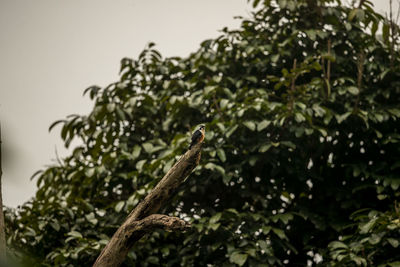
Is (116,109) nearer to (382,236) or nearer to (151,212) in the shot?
(151,212)

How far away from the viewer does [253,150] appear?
3.10m

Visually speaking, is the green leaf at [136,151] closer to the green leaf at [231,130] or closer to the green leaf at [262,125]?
the green leaf at [231,130]

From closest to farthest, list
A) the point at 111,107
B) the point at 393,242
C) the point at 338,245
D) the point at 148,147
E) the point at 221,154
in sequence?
the point at 393,242 < the point at 338,245 < the point at 221,154 < the point at 148,147 < the point at 111,107

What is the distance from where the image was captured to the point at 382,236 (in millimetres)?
2637

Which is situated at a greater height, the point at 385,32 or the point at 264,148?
the point at 385,32

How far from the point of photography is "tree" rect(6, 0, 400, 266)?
305 centimetres

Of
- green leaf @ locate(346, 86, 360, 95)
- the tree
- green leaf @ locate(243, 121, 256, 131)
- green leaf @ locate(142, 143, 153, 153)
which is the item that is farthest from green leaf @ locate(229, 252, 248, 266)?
green leaf @ locate(346, 86, 360, 95)

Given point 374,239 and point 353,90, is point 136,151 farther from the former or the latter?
point 374,239

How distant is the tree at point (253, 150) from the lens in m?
3.05

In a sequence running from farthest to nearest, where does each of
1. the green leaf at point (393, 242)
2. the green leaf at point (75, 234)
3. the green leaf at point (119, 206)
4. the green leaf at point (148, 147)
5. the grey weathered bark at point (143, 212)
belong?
the green leaf at point (148, 147) → the green leaf at point (119, 206) → the green leaf at point (75, 234) → the green leaf at point (393, 242) → the grey weathered bark at point (143, 212)

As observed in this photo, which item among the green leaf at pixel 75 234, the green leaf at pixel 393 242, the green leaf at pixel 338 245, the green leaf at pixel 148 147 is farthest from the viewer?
the green leaf at pixel 148 147

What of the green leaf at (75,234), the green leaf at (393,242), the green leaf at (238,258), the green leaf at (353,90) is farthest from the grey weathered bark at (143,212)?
the green leaf at (353,90)

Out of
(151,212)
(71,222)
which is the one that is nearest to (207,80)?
(71,222)

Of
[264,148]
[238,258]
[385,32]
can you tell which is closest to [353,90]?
[385,32]
